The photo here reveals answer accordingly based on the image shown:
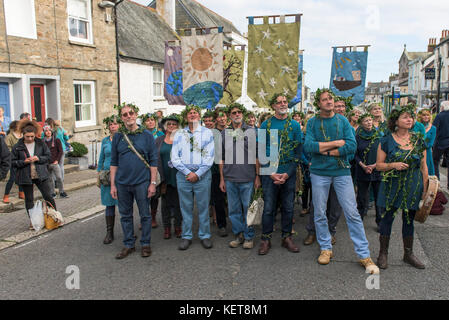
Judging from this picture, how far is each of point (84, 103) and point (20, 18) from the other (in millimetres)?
3682

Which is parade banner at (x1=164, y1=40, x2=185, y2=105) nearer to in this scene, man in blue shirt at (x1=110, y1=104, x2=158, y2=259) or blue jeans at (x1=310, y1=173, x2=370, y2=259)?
man in blue shirt at (x1=110, y1=104, x2=158, y2=259)

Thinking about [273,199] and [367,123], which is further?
[367,123]

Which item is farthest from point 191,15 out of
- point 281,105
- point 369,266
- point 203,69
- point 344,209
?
point 369,266

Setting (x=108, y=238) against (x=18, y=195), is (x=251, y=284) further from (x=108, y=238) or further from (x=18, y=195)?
(x=18, y=195)

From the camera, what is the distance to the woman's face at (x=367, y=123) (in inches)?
247

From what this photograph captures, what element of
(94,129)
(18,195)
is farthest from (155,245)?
(94,129)

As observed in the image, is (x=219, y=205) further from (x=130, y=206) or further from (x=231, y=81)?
(x=231, y=81)

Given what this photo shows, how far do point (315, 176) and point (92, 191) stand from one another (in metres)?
6.85

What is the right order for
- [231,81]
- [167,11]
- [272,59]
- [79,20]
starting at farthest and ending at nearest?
1. [167,11]
2. [79,20]
3. [231,81]
4. [272,59]

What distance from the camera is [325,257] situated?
4.70 meters

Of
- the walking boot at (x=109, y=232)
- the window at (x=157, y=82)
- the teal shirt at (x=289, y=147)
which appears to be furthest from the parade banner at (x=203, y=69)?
the window at (x=157, y=82)

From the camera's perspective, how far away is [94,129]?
14.5 m

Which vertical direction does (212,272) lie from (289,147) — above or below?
below

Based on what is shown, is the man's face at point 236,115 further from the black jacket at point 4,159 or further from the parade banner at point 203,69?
the black jacket at point 4,159
